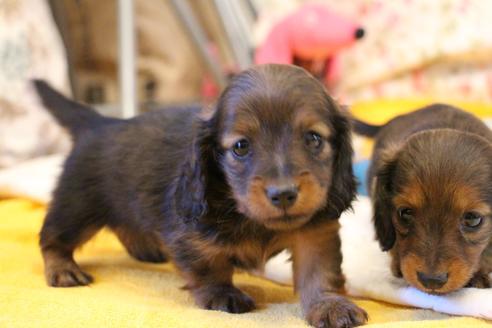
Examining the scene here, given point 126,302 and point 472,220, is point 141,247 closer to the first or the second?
point 126,302

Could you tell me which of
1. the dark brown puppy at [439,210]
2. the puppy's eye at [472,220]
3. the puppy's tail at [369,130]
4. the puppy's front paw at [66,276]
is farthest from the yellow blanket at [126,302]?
the puppy's tail at [369,130]

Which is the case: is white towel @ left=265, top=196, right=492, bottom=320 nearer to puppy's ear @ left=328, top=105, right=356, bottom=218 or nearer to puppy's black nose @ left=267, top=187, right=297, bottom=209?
puppy's ear @ left=328, top=105, right=356, bottom=218

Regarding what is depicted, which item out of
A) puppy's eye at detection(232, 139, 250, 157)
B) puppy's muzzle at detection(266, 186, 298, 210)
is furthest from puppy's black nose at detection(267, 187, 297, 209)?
puppy's eye at detection(232, 139, 250, 157)

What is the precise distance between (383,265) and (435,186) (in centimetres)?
55

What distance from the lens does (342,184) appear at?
2102mm

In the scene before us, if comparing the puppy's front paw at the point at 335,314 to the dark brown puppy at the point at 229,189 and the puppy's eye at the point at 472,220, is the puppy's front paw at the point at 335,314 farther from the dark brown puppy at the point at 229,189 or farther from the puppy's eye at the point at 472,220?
the puppy's eye at the point at 472,220

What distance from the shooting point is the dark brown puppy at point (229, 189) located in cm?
186

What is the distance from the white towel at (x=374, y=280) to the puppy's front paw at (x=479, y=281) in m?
0.09

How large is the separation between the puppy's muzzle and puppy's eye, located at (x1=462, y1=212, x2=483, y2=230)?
61 cm

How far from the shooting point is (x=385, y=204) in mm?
2242

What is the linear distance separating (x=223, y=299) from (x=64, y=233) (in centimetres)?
79

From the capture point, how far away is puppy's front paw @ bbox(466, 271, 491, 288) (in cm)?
216

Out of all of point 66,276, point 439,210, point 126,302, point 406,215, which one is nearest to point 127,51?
point 66,276

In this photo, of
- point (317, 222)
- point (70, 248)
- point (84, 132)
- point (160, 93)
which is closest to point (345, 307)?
point (317, 222)
